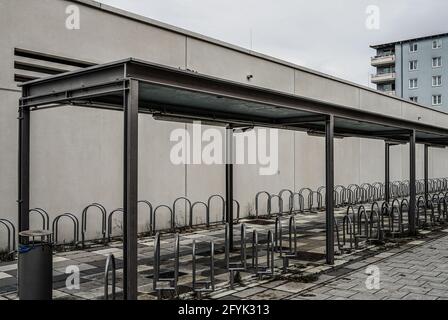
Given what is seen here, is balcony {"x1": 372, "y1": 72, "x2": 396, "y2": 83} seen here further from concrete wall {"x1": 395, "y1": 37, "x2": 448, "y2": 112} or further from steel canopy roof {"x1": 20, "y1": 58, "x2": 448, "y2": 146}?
steel canopy roof {"x1": 20, "y1": 58, "x2": 448, "y2": 146}

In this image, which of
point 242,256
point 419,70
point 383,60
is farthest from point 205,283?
point 383,60

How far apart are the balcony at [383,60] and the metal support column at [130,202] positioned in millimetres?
57688

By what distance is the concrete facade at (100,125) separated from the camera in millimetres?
8852

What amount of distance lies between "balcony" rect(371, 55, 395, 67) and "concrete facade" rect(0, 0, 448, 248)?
1788 inches

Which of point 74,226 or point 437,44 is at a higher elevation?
point 437,44

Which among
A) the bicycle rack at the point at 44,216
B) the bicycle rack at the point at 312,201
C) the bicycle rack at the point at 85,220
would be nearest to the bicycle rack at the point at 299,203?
the bicycle rack at the point at 312,201

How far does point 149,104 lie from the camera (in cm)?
725

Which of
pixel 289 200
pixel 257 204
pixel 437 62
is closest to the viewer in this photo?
pixel 257 204

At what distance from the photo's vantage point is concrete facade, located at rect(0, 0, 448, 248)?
8.85 m

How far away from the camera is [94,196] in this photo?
10344 mm

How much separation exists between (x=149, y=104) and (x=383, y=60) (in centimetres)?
5601

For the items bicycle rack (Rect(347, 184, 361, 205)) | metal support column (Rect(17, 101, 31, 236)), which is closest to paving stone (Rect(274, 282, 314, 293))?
metal support column (Rect(17, 101, 31, 236))

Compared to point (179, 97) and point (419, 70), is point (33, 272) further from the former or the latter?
point (419, 70)

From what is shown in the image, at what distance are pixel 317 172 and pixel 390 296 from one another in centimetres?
1304
